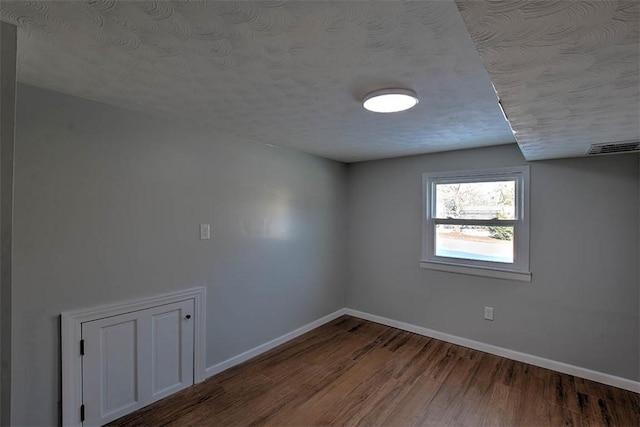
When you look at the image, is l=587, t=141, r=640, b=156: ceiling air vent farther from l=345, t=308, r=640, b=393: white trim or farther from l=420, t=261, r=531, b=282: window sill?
l=345, t=308, r=640, b=393: white trim

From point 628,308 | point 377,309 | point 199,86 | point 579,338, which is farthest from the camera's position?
point 377,309

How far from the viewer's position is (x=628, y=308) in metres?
2.54

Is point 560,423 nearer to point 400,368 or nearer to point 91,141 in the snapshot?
point 400,368

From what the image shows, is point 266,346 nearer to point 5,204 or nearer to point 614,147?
point 5,204

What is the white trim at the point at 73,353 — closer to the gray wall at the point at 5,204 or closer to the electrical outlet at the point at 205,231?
the electrical outlet at the point at 205,231

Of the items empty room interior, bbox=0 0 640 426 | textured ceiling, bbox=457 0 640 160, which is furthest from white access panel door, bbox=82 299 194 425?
textured ceiling, bbox=457 0 640 160

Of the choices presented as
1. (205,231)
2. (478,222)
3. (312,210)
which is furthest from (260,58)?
(478,222)

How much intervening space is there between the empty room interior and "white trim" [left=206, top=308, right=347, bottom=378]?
3 cm

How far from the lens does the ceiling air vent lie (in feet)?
7.04

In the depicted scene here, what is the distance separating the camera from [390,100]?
1.76 metres

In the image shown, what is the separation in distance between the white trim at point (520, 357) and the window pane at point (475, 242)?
0.92 m

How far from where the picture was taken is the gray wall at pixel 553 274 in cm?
256

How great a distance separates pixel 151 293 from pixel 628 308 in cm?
389

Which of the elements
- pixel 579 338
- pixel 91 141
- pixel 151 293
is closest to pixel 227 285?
pixel 151 293
